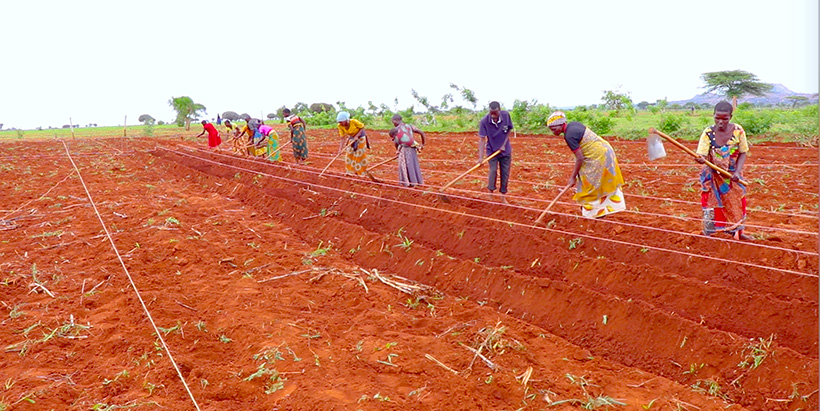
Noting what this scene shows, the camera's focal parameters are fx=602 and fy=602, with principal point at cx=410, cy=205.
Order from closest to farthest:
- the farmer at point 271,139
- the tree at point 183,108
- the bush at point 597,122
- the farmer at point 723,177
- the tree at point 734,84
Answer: the farmer at point 723,177
the farmer at point 271,139
the bush at point 597,122
the tree at point 734,84
the tree at point 183,108

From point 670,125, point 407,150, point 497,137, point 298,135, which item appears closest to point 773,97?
point 670,125

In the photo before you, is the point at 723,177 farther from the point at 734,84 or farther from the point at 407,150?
the point at 734,84

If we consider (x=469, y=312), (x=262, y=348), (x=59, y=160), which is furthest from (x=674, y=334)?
(x=59, y=160)

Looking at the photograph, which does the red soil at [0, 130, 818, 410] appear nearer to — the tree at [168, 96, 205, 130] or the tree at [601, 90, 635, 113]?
the tree at [601, 90, 635, 113]

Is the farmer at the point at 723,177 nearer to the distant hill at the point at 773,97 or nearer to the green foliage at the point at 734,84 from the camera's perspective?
the distant hill at the point at 773,97

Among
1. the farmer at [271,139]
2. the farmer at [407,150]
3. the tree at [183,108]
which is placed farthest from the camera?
the tree at [183,108]

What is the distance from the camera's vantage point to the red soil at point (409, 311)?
350 centimetres

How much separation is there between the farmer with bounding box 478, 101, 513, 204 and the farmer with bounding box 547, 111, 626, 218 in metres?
1.42

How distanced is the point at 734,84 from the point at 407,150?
2811cm

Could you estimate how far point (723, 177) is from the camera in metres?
5.36

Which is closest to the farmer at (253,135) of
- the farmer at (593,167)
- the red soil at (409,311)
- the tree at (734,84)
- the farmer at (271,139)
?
the farmer at (271,139)

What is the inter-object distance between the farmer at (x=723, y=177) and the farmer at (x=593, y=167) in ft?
2.52

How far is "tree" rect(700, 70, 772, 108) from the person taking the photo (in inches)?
1181

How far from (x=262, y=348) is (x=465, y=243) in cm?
273
